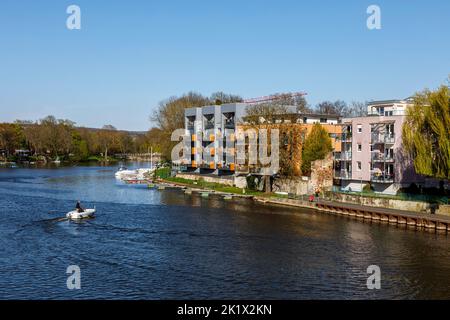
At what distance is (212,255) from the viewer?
40000 mm

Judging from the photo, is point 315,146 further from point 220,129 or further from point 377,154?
point 220,129

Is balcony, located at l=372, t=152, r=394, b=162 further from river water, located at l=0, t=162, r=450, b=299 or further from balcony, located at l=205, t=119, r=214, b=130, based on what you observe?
balcony, located at l=205, t=119, r=214, b=130

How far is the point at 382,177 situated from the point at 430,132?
11766 mm

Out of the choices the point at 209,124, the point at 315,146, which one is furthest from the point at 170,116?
the point at 315,146

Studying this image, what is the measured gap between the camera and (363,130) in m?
68.6

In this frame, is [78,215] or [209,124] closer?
[78,215]

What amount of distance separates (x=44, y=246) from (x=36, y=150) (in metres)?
164

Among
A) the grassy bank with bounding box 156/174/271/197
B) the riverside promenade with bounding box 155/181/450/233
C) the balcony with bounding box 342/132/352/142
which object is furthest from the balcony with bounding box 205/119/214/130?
the balcony with bounding box 342/132/352/142

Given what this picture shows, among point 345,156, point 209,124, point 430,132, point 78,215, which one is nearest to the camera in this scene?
point 430,132

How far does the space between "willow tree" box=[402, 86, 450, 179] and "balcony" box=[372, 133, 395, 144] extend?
825cm

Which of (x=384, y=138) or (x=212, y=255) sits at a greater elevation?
(x=384, y=138)

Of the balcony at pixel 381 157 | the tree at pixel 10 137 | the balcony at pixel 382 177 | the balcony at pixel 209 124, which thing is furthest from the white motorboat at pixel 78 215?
the tree at pixel 10 137

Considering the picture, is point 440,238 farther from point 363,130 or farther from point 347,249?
point 363,130
